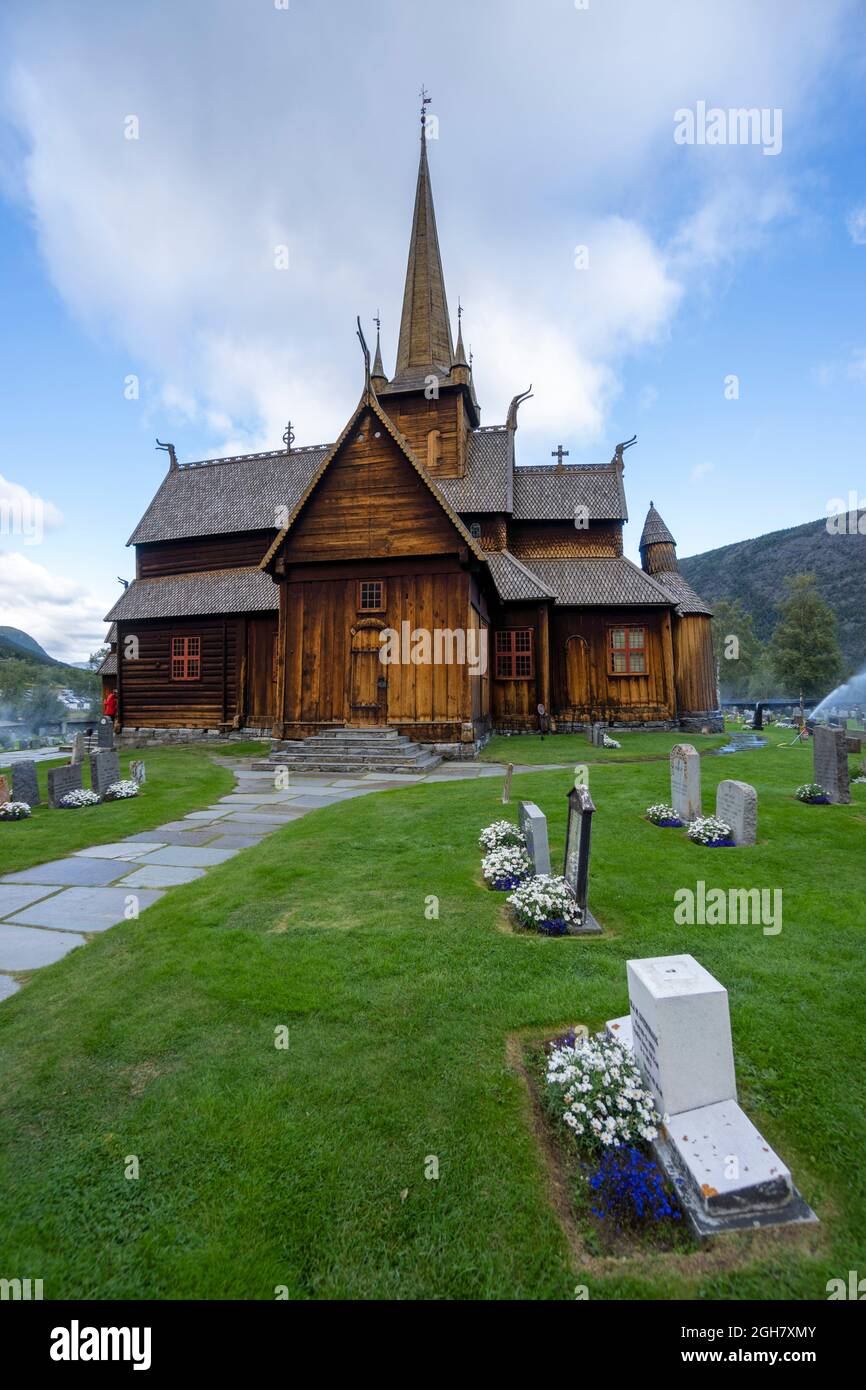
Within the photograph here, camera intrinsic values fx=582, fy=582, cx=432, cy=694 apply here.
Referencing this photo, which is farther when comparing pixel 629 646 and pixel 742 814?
pixel 629 646

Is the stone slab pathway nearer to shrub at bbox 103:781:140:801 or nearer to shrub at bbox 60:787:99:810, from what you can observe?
shrub at bbox 60:787:99:810

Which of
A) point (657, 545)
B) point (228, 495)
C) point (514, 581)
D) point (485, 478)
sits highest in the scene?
point (228, 495)

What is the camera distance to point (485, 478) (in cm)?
2356

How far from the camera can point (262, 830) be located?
27.7 feet

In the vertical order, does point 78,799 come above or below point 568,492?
below

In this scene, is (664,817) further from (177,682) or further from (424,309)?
(424,309)

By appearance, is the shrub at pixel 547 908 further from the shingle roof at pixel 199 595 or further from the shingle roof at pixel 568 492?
the shingle roof at pixel 568 492

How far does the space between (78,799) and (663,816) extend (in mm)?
9818

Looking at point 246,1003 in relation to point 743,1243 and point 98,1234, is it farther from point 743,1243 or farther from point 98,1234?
point 743,1243

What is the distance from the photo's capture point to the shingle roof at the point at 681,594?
22.5 meters

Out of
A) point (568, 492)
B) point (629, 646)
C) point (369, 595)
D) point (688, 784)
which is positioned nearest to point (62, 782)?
point (369, 595)

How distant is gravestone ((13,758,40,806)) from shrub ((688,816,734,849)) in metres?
10.5
